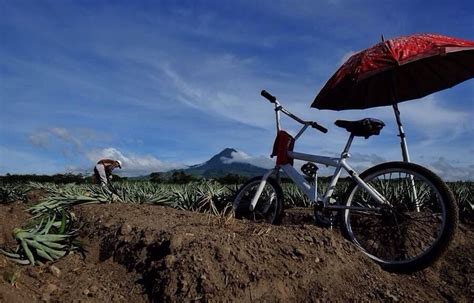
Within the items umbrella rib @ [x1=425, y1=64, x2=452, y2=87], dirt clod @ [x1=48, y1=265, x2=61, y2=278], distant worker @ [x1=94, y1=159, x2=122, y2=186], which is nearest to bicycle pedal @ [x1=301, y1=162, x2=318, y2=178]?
umbrella rib @ [x1=425, y1=64, x2=452, y2=87]

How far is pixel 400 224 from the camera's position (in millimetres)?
4266

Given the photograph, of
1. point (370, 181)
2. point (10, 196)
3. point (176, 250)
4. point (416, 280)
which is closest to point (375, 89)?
point (370, 181)

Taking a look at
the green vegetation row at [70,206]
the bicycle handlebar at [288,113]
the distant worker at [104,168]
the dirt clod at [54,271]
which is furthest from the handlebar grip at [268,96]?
the distant worker at [104,168]

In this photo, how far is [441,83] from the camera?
6.41 m

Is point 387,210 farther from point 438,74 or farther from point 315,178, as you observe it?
point 438,74

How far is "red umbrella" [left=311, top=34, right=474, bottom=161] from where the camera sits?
5051mm

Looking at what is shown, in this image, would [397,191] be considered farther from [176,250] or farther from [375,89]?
[176,250]

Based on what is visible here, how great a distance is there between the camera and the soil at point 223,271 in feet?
10.6

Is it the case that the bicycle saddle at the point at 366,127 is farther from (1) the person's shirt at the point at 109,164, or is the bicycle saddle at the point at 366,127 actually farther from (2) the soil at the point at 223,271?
(1) the person's shirt at the point at 109,164

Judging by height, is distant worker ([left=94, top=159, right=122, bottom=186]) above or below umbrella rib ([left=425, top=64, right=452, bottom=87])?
below

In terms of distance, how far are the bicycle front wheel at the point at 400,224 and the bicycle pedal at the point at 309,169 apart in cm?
59

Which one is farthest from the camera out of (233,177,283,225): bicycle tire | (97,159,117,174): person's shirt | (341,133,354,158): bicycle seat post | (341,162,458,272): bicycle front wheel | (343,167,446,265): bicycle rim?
(97,159,117,174): person's shirt

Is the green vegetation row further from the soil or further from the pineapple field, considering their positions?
the soil

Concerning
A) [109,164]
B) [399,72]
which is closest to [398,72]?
[399,72]
